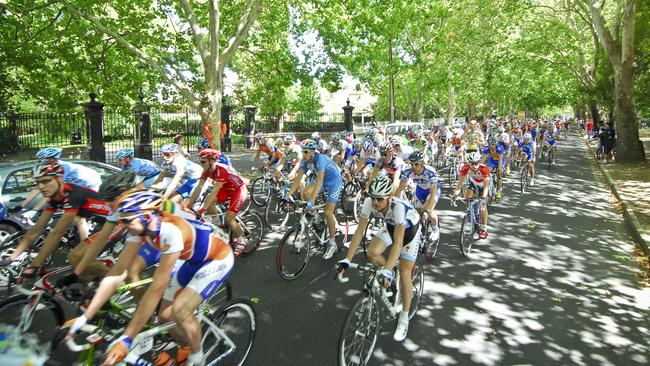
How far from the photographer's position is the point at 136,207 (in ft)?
10.7

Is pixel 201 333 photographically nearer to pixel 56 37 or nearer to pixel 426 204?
pixel 426 204

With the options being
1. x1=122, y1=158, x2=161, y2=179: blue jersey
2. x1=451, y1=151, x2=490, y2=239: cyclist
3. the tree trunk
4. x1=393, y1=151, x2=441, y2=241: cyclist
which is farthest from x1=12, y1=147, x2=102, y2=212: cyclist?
the tree trunk

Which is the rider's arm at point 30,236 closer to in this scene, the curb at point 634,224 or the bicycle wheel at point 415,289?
the bicycle wheel at point 415,289

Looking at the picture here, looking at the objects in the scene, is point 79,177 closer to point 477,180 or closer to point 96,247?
point 96,247

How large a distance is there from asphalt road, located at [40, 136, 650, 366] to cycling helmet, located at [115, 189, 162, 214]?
77.9 inches

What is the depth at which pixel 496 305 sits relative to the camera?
5.79 meters

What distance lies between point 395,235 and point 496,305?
2240 mm

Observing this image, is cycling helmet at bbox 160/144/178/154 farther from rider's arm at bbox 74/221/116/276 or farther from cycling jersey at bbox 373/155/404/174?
rider's arm at bbox 74/221/116/276

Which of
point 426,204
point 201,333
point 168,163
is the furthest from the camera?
point 168,163

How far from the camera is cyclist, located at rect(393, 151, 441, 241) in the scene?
7438mm

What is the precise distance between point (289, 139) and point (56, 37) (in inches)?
399

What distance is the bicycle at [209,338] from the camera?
10.8ft

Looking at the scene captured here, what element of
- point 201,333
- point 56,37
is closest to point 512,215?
point 201,333

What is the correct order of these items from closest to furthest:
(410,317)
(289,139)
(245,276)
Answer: (410,317), (245,276), (289,139)
